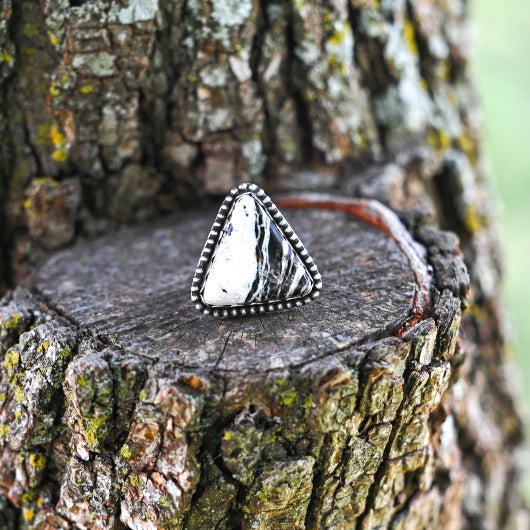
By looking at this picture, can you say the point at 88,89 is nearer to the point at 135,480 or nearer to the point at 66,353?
the point at 66,353

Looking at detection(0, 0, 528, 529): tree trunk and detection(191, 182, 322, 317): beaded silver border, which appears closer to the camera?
detection(0, 0, 528, 529): tree trunk

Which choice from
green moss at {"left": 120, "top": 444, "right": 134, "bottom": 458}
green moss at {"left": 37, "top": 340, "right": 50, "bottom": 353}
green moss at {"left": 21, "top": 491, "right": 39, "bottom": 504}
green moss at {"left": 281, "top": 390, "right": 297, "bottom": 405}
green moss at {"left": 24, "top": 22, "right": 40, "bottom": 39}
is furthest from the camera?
green moss at {"left": 24, "top": 22, "right": 40, "bottom": 39}

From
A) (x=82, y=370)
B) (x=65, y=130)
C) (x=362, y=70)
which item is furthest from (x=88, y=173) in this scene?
(x=362, y=70)

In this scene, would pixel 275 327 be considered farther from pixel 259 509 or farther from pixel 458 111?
pixel 458 111

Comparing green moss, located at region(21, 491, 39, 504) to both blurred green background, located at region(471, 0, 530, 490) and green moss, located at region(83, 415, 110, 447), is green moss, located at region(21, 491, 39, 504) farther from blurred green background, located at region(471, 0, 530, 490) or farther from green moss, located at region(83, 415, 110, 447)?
blurred green background, located at region(471, 0, 530, 490)

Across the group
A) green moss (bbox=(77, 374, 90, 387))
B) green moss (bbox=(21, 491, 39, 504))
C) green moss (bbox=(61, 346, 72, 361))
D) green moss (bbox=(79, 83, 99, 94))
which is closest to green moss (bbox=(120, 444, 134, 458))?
green moss (bbox=(77, 374, 90, 387))

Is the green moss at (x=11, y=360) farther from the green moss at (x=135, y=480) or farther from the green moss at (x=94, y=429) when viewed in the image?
the green moss at (x=135, y=480)
